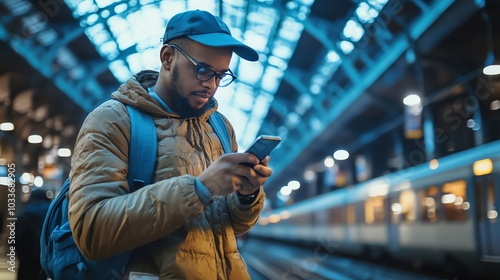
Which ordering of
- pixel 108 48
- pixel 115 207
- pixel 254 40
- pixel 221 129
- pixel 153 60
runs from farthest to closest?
pixel 108 48, pixel 254 40, pixel 153 60, pixel 221 129, pixel 115 207

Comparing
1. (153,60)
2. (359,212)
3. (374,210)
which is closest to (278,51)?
(374,210)

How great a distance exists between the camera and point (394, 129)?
20.2 metres

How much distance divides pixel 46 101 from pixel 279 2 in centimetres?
591

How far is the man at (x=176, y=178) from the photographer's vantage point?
4.76ft

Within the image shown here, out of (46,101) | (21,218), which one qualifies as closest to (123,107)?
(21,218)

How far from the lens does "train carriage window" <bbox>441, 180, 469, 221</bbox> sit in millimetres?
11852

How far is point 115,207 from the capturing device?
4.73 feet

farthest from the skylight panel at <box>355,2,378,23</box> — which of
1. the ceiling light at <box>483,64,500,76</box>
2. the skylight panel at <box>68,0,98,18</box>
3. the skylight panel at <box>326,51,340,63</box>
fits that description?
the skylight panel at <box>68,0,98,18</box>

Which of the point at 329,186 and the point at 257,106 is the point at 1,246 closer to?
the point at 257,106

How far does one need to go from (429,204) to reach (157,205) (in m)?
12.8

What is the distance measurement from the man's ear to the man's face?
0.02m

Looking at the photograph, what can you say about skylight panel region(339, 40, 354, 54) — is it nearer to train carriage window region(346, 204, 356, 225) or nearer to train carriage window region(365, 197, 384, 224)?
train carriage window region(365, 197, 384, 224)

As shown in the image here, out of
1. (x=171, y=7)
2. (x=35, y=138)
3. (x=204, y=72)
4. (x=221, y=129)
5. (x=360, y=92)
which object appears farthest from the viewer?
(x=360, y=92)

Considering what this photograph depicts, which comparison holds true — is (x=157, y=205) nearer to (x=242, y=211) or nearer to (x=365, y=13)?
(x=242, y=211)
